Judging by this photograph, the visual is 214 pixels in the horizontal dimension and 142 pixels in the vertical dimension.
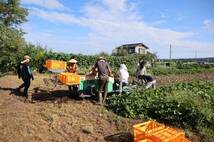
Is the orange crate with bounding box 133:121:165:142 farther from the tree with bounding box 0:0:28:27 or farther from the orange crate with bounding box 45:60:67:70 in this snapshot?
the tree with bounding box 0:0:28:27

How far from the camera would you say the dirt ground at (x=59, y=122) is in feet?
30.6

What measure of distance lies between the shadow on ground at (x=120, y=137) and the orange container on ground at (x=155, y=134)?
0.64m

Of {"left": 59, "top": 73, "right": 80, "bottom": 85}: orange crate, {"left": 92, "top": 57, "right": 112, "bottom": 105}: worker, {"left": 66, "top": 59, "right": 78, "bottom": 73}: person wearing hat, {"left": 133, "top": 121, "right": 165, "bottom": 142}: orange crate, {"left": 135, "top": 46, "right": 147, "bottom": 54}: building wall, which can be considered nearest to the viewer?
{"left": 133, "top": 121, "right": 165, "bottom": 142}: orange crate

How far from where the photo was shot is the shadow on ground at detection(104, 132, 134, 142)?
9.32 metres

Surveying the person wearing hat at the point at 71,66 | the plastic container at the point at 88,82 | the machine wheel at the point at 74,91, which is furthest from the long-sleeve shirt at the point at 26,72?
the plastic container at the point at 88,82

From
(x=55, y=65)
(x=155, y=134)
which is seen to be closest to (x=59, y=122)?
(x=155, y=134)

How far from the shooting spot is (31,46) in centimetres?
2972

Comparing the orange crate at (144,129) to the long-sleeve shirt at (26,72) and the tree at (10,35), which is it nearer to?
the long-sleeve shirt at (26,72)

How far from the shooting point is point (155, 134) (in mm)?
8445

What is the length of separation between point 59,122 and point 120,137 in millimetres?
1940

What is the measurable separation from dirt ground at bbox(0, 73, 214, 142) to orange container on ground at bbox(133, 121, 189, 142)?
2.32 ft

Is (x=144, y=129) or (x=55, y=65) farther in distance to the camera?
(x=55, y=65)

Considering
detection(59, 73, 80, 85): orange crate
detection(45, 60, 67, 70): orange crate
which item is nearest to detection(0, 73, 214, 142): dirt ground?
detection(59, 73, 80, 85): orange crate

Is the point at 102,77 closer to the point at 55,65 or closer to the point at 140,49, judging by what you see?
the point at 55,65
